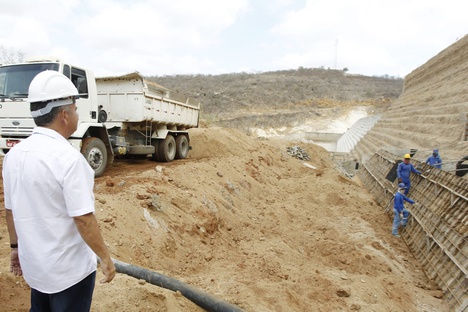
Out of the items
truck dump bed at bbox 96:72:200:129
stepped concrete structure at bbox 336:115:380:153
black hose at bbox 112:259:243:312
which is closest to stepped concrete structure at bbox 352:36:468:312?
stepped concrete structure at bbox 336:115:380:153

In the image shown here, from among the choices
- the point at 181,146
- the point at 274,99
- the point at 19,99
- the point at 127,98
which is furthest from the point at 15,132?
the point at 274,99

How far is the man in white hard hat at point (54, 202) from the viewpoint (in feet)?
6.23

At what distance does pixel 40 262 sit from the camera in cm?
199

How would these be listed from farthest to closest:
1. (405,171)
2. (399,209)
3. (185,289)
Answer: (405,171)
(399,209)
(185,289)

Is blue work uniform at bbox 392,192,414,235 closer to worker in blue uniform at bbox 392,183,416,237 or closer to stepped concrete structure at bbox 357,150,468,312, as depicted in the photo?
worker in blue uniform at bbox 392,183,416,237

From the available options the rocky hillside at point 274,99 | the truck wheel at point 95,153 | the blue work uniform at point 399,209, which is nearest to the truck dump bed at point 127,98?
the truck wheel at point 95,153

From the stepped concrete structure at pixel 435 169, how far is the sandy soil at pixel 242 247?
433 mm

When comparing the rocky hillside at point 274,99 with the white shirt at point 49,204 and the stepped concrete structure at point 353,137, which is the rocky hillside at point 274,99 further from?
the white shirt at point 49,204

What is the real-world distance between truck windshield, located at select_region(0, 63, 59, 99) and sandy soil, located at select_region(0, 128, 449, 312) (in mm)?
2529

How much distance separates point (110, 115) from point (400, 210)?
8175 mm

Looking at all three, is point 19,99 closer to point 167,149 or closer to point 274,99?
point 167,149

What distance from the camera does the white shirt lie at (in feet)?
6.21

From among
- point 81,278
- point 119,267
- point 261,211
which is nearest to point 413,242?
point 261,211

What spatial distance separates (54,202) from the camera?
1.94 metres
